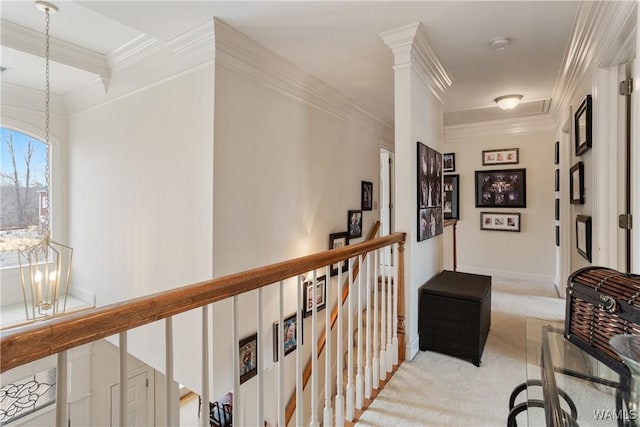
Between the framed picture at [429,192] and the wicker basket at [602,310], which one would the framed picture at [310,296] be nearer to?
the framed picture at [429,192]

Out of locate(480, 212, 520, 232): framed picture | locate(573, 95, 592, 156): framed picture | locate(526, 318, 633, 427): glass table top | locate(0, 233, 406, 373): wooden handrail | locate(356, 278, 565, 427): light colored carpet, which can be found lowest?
locate(356, 278, 565, 427): light colored carpet

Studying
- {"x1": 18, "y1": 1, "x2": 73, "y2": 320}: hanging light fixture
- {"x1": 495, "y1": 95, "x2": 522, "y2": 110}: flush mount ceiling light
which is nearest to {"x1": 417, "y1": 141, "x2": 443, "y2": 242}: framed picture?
{"x1": 495, "y1": 95, "x2": 522, "y2": 110}: flush mount ceiling light

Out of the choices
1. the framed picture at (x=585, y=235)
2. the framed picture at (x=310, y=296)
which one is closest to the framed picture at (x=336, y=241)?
the framed picture at (x=310, y=296)

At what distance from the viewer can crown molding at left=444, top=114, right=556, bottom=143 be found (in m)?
4.73

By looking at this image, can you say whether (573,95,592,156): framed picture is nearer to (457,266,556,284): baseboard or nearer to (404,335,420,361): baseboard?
(404,335,420,361): baseboard

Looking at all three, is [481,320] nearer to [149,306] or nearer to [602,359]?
[602,359]

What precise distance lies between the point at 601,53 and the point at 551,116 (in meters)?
3.02

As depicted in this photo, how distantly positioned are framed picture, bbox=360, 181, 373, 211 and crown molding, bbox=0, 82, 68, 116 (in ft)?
12.7

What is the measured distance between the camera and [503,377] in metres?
2.09

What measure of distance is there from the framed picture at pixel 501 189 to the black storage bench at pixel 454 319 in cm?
300

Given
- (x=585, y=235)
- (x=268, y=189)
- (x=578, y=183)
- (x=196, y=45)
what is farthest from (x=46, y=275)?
(x=578, y=183)

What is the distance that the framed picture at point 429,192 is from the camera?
2549 mm

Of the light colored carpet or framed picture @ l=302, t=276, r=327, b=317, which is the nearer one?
the light colored carpet

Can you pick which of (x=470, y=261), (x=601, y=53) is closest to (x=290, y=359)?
(x=601, y=53)
